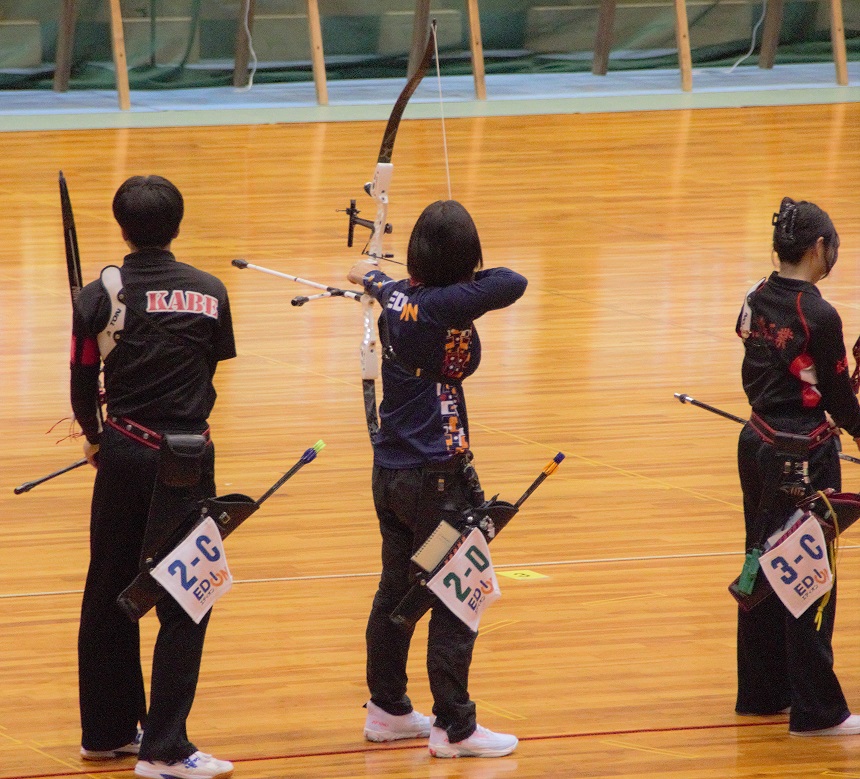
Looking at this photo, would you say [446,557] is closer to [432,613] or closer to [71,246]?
[432,613]

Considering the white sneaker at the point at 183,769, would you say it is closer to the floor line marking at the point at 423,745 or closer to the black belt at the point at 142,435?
the floor line marking at the point at 423,745

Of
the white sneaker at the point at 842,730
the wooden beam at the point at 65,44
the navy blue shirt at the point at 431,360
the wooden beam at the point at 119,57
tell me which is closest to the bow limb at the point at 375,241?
the navy blue shirt at the point at 431,360

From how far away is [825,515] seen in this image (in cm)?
338

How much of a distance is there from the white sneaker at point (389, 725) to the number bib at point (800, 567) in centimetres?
81

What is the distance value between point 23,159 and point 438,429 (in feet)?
29.1

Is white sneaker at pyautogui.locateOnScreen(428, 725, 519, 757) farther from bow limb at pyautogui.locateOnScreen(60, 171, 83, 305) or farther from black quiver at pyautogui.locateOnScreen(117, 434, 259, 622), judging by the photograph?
bow limb at pyautogui.locateOnScreen(60, 171, 83, 305)

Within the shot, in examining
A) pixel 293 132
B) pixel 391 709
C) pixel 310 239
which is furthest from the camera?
pixel 293 132

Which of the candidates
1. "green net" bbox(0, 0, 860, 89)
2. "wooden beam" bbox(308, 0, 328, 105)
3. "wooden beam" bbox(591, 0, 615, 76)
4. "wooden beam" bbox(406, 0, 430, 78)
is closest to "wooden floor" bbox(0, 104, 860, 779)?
"wooden beam" bbox(308, 0, 328, 105)

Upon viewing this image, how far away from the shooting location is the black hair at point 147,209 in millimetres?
3119

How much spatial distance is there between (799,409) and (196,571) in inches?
51.3

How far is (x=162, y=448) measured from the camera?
3096 millimetres

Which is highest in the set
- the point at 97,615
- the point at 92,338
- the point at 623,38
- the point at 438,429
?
the point at 623,38

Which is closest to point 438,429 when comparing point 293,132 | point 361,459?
point 361,459

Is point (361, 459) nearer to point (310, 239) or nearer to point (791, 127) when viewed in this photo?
point (310, 239)
